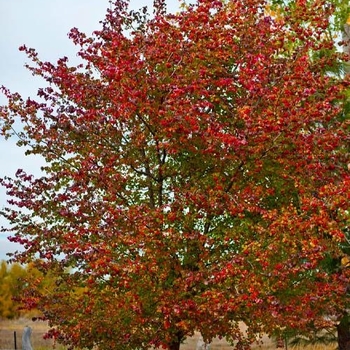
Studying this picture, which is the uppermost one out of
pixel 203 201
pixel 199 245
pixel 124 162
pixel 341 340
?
pixel 124 162

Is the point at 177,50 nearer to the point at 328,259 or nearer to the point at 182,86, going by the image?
the point at 182,86

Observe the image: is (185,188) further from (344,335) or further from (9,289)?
(9,289)

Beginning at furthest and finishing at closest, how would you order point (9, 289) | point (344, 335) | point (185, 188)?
1. point (9, 289)
2. point (344, 335)
3. point (185, 188)

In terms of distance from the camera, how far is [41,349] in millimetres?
27906

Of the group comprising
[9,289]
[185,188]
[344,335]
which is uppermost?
[9,289]

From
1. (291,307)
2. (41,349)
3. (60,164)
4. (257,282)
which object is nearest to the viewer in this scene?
(257,282)

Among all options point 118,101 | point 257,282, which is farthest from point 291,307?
point 118,101

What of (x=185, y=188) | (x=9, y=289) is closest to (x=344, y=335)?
(x=185, y=188)

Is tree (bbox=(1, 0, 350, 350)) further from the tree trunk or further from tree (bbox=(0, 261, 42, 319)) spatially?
tree (bbox=(0, 261, 42, 319))

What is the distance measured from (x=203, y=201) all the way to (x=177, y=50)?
330cm

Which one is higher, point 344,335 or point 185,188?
point 185,188

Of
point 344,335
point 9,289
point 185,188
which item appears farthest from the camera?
point 9,289

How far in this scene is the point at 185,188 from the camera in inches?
487

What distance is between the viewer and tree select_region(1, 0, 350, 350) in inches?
451
